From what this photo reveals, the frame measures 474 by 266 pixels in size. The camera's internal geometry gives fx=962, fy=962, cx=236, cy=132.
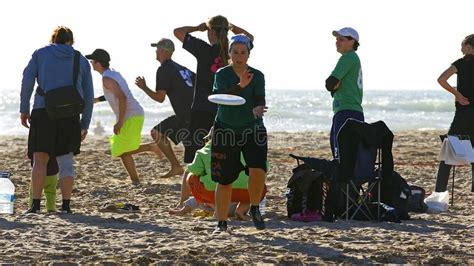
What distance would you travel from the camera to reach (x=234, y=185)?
7.26 meters

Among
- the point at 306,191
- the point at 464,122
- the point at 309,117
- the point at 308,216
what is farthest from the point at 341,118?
the point at 309,117

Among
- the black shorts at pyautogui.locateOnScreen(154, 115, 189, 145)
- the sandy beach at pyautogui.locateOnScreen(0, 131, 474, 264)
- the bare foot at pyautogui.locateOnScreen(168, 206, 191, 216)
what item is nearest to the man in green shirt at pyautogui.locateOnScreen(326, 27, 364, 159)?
the sandy beach at pyautogui.locateOnScreen(0, 131, 474, 264)

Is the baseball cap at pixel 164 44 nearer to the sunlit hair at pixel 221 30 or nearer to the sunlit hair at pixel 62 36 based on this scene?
the sunlit hair at pixel 221 30

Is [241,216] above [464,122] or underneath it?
underneath

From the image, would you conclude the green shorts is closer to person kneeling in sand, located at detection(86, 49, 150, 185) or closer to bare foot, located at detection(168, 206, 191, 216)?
person kneeling in sand, located at detection(86, 49, 150, 185)

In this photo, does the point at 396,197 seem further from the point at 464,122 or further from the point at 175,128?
the point at 175,128

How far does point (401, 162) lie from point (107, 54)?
239 inches

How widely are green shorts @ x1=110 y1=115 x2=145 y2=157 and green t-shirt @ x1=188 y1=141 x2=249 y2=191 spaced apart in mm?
2754

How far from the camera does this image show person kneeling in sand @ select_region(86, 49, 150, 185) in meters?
9.44

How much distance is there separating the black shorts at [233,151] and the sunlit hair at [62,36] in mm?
1745

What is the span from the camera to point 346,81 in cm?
770

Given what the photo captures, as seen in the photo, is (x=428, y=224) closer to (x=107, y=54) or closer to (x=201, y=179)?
(x=201, y=179)

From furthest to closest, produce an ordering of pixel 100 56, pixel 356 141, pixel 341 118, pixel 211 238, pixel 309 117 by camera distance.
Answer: pixel 309 117 < pixel 100 56 < pixel 341 118 < pixel 356 141 < pixel 211 238

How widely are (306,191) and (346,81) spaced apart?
40.2 inches
